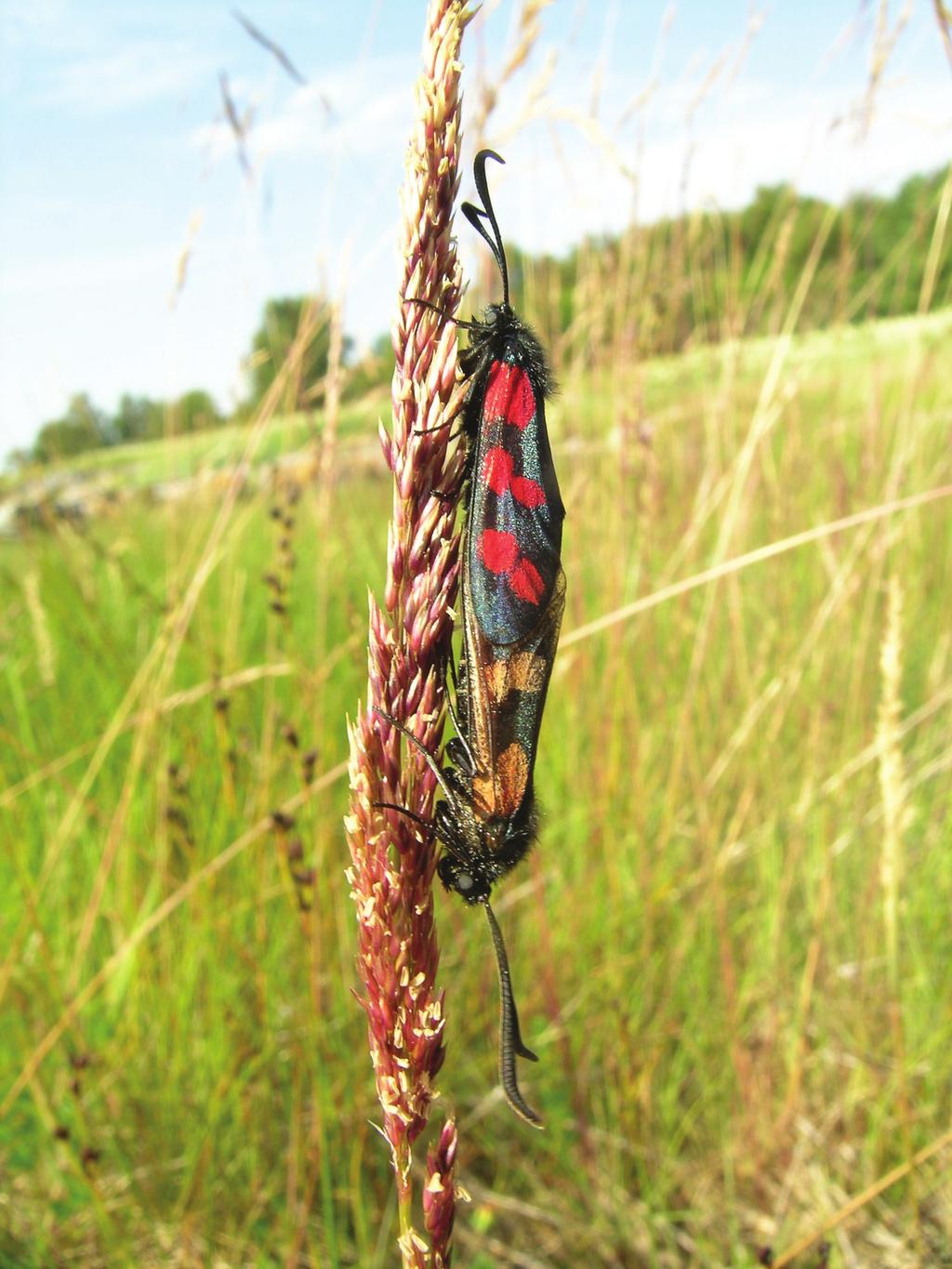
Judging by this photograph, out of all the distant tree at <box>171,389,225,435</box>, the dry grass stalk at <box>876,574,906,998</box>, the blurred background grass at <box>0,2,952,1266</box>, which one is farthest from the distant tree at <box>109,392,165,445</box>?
the dry grass stalk at <box>876,574,906,998</box>

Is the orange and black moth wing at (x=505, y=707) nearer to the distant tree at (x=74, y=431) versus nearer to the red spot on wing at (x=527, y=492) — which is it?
the red spot on wing at (x=527, y=492)

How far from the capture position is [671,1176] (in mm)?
2029

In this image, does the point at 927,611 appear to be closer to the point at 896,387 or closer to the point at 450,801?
the point at 450,801

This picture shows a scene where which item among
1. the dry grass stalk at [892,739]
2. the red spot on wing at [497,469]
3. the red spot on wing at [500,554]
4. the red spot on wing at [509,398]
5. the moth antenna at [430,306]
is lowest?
the dry grass stalk at [892,739]

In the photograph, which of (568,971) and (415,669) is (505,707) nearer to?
(415,669)

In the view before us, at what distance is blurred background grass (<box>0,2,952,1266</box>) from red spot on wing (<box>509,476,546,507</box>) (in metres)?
0.81

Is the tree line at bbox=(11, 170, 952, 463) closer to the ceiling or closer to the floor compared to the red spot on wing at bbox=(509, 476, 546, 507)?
closer to the ceiling

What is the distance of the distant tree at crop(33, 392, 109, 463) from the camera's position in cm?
274

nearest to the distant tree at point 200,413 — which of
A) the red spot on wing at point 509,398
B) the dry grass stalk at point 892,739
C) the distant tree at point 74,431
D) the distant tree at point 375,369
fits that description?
the distant tree at point 74,431

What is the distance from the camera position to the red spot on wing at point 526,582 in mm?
750

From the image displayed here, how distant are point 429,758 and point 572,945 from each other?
1.67m

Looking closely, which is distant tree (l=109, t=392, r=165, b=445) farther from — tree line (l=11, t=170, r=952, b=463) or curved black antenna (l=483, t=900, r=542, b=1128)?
curved black antenna (l=483, t=900, r=542, b=1128)

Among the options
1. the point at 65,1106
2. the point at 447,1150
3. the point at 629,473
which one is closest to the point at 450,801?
the point at 447,1150

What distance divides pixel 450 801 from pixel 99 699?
2660 mm
